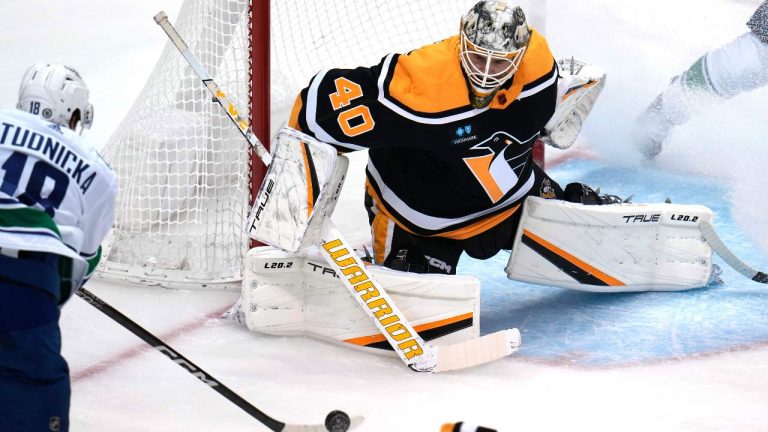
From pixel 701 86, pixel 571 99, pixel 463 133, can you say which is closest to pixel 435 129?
pixel 463 133

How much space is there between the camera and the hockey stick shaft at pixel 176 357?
239 cm

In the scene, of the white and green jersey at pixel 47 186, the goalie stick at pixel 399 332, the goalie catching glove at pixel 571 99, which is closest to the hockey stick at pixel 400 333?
the goalie stick at pixel 399 332

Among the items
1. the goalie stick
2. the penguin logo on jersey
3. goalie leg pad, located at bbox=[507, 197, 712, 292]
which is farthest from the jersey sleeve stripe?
the goalie stick

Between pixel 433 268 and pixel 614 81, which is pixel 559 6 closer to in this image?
pixel 614 81

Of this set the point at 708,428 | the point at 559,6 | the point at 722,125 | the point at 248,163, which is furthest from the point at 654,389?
the point at 559,6

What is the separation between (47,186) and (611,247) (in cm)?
176

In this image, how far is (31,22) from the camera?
5.20m

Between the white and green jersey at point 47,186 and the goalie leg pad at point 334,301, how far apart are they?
0.97 m

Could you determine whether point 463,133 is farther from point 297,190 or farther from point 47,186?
point 47,186

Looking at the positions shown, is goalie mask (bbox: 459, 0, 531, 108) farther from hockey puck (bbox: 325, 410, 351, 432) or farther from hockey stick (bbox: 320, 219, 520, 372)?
hockey puck (bbox: 325, 410, 351, 432)

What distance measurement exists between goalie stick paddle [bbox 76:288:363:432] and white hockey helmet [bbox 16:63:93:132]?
1.33 ft

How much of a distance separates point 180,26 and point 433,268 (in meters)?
1.04

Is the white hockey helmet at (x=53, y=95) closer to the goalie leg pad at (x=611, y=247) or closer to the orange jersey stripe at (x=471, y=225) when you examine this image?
the orange jersey stripe at (x=471, y=225)

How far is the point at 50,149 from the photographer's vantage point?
197cm
